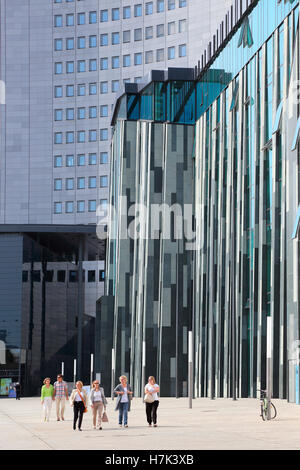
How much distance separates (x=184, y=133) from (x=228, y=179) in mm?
11212

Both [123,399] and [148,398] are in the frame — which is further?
[123,399]

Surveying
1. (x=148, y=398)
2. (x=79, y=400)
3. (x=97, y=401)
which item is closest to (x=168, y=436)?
(x=148, y=398)

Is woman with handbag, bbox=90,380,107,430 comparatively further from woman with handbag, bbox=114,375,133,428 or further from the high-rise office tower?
the high-rise office tower

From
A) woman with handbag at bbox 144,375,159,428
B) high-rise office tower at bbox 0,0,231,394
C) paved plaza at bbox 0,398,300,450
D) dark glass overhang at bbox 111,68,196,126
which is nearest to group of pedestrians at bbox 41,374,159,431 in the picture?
woman with handbag at bbox 144,375,159,428

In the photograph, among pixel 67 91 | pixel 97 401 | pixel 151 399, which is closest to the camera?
pixel 151 399

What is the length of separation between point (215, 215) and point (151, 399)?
3759 cm

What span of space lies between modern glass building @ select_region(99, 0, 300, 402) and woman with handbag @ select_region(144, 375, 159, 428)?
17.4 meters

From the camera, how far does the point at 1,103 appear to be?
142m

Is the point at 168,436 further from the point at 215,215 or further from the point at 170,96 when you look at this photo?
the point at 170,96

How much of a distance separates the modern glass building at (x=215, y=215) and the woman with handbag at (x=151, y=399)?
57.0ft

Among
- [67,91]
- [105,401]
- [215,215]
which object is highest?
[67,91]

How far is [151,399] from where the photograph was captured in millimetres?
26109

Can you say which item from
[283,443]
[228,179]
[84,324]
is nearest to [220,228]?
[228,179]
